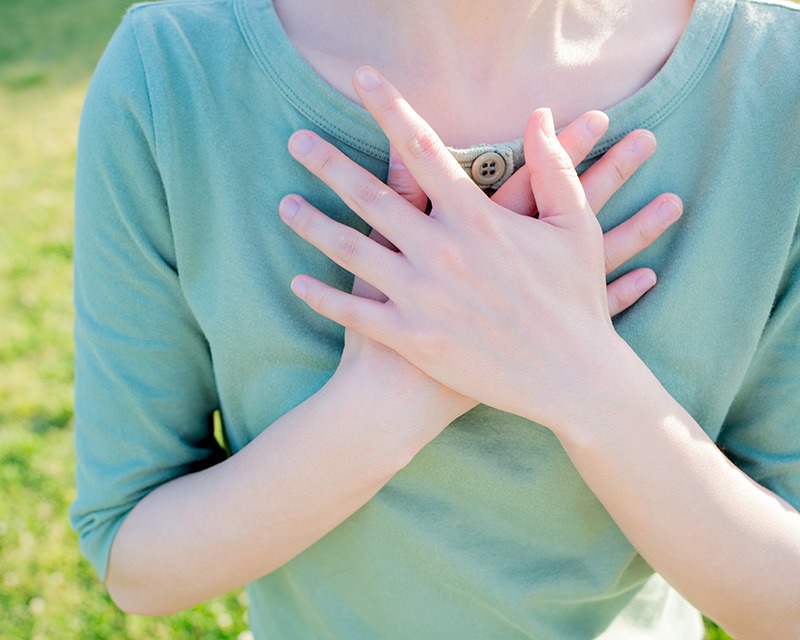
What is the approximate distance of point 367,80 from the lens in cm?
100

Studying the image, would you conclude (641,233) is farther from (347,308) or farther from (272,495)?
(272,495)

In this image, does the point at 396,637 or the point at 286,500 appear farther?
the point at 396,637

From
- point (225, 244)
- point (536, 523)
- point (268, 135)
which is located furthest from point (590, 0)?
point (536, 523)

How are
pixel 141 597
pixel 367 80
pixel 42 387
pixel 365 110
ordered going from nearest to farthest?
pixel 367 80, pixel 365 110, pixel 141 597, pixel 42 387

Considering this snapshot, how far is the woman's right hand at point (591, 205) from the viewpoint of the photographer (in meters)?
1.06

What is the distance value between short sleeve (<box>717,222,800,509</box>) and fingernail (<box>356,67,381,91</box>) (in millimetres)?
600

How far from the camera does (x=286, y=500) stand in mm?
1112

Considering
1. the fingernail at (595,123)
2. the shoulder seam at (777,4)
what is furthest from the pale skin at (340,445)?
the shoulder seam at (777,4)

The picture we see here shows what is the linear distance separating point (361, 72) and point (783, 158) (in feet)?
Answer: 1.87

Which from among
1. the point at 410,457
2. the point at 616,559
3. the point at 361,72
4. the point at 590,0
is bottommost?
the point at 616,559

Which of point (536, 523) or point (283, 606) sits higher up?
point (536, 523)

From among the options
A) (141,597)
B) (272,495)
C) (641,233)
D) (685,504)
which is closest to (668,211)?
(641,233)

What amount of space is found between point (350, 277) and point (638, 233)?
389mm

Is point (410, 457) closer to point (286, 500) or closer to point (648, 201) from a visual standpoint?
point (286, 500)
